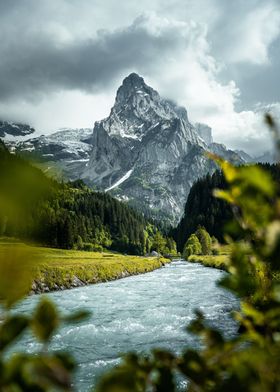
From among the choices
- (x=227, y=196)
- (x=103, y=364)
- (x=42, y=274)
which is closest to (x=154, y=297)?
(x=42, y=274)

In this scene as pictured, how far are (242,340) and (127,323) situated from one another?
75.9 feet

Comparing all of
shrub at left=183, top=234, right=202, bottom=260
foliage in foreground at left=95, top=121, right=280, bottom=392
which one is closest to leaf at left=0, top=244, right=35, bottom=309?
foliage in foreground at left=95, top=121, right=280, bottom=392

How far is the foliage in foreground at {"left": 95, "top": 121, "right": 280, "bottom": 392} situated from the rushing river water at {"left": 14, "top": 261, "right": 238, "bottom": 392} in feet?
27.4

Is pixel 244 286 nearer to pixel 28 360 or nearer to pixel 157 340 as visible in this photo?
pixel 28 360

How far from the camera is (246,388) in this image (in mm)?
1299

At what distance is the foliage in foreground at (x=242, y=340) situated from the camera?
125 cm

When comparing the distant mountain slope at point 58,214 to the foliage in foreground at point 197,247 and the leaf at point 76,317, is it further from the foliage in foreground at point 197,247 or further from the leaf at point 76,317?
the foliage in foreground at point 197,247

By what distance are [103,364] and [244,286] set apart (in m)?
15.6

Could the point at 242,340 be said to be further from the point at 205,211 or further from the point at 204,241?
the point at 205,211

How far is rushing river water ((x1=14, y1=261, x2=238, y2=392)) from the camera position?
56.3 feet

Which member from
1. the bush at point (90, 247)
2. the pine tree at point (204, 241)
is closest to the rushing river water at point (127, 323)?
the pine tree at point (204, 241)

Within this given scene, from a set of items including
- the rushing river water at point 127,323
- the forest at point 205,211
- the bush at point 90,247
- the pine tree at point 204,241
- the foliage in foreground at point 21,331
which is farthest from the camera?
the forest at point 205,211

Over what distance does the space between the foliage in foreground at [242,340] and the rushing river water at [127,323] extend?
329 inches

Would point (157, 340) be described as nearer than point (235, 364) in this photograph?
No
